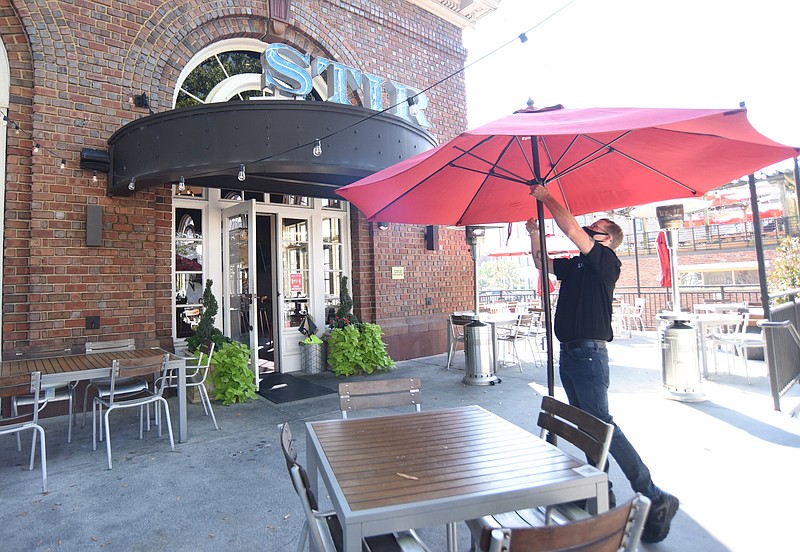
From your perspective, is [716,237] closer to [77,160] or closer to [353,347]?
[353,347]

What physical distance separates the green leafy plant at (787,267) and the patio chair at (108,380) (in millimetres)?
9666

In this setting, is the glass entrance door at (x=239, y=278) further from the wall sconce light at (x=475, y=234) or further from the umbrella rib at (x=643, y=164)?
the umbrella rib at (x=643, y=164)

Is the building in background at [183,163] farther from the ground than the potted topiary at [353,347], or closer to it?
farther from the ground

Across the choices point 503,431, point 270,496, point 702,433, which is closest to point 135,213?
point 270,496

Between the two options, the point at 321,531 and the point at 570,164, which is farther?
the point at 570,164

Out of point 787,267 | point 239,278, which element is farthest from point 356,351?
point 787,267

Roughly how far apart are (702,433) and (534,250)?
8.04 feet

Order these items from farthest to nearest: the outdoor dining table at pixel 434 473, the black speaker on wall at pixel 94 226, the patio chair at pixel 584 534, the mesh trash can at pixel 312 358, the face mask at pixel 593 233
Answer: the mesh trash can at pixel 312 358
the black speaker on wall at pixel 94 226
the face mask at pixel 593 233
the outdoor dining table at pixel 434 473
the patio chair at pixel 584 534

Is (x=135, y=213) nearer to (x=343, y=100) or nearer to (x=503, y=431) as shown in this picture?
(x=343, y=100)

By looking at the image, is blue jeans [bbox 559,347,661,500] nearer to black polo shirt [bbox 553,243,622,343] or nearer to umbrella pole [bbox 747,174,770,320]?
black polo shirt [bbox 553,243,622,343]

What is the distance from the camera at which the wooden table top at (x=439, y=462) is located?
149 cm

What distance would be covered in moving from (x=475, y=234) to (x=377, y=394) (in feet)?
14.6

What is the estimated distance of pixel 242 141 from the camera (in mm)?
4645

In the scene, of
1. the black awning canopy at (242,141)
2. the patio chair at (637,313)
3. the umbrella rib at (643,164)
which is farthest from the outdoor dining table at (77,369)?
the patio chair at (637,313)
